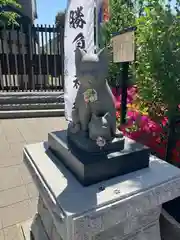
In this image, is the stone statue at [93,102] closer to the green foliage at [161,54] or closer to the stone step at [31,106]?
the green foliage at [161,54]

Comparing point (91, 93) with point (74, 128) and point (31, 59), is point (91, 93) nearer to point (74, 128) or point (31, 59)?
point (74, 128)

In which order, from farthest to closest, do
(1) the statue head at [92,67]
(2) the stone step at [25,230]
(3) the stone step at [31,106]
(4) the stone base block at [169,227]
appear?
(3) the stone step at [31,106], (2) the stone step at [25,230], (4) the stone base block at [169,227], (1) the statue head at [92,67]

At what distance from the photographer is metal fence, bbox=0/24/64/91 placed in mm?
6965

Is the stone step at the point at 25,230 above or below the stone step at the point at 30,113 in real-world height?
below

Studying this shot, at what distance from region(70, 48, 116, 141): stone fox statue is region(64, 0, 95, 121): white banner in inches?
61.4

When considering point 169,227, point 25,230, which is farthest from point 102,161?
point 25,230

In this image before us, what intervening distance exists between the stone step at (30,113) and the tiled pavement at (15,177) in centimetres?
36

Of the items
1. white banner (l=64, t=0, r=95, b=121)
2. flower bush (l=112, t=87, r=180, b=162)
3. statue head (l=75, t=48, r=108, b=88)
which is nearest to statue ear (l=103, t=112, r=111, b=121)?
statue head (l=75, t=48, r=108, b=88)

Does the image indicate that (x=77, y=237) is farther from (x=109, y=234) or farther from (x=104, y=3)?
(x=104, y=3)

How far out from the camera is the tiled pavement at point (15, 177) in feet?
7.13

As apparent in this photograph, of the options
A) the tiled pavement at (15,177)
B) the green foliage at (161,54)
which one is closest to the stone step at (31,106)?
the tiled pavement at (15,177)

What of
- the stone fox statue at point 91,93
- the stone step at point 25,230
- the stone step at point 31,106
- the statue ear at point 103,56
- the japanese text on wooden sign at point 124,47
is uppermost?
the japanese text on wooden sign at point 124,47

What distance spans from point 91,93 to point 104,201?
2.00ft

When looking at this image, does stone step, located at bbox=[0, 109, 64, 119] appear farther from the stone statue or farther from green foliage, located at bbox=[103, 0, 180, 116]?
the stone statue
